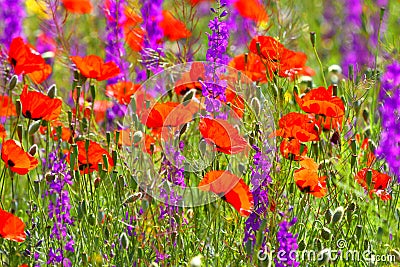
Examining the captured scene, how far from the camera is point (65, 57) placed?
7.95ft

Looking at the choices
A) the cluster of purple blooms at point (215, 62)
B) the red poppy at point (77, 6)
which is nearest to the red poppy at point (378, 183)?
the cluster of purple blooms at point (215, 62)

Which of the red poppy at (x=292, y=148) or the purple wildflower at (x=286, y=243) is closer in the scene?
the purple wildflower at (x=286, y=243)

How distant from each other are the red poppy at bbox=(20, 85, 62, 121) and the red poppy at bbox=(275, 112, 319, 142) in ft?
1.55

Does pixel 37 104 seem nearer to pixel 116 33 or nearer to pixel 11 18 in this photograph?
pixel 116 33

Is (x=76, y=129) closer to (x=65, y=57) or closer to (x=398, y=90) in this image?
(x=65, y=57)

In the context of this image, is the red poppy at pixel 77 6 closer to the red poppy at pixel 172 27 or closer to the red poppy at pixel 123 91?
the red poppy at pixel 172 27

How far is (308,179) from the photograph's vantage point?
1549 mm

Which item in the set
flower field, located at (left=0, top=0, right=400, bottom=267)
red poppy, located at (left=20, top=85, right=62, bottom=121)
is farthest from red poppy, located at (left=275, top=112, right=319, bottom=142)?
red poppy, located at (left=20, top=85, right=62, bottom=121)

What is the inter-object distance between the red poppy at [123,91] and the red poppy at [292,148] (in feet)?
1.71

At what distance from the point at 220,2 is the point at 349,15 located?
7.78 ft

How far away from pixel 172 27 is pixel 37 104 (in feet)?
2.50

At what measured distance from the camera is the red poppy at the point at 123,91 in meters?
2.08

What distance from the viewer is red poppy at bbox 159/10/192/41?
7.55 ft

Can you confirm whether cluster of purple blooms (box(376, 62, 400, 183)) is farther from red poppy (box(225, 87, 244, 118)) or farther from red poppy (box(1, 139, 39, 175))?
red poppy (box(1, 139, 39, 175))
